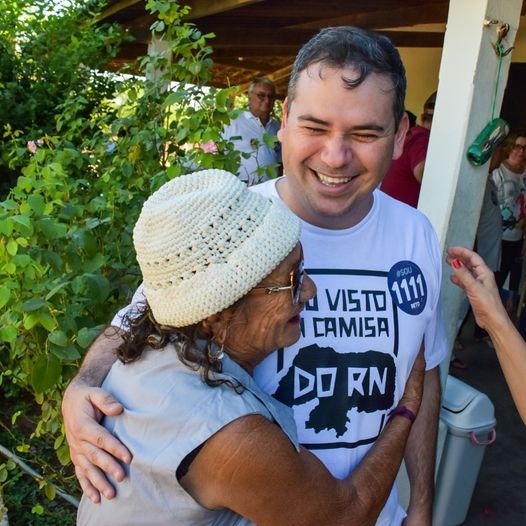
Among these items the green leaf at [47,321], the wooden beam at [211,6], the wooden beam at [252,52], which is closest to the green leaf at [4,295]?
the green leaf at [47,321]

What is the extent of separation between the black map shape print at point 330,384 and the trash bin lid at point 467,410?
58.7 inches

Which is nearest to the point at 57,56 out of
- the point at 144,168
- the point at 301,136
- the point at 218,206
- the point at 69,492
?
the point at 144,168

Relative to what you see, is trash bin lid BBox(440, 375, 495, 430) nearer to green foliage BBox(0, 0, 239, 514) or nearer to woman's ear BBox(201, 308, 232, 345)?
green foliage BBox(0, 0, 239, 514)

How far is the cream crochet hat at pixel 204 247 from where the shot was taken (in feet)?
3.42

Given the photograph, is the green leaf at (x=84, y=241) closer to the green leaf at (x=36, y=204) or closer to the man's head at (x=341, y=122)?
the green leaf at (x=36, y=204)

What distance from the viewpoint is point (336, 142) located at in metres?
1.42

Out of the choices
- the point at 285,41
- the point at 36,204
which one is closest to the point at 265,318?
the point at 36,204

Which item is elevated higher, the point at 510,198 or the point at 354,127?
the point at 354,127

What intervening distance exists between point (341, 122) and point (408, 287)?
44cm

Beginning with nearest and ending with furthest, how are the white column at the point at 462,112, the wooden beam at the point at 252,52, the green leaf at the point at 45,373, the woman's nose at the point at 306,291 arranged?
the woman's nose at the point at 306,291
the green leaf at the point at 45,373
the white column at the point at 462,112
the wooden beam at the point at 252,52

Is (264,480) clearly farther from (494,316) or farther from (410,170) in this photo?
(410,170)

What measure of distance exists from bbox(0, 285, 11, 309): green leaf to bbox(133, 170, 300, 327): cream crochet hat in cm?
101

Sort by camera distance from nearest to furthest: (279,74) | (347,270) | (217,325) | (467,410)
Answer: (217,325) < (347,270) < (467,410) < (279,74)

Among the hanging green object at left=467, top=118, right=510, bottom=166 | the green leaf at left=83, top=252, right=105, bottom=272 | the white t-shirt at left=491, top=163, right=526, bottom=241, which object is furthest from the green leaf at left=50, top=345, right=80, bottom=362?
the white t-shirt at left=491, top=163, right=526, bottom=241
